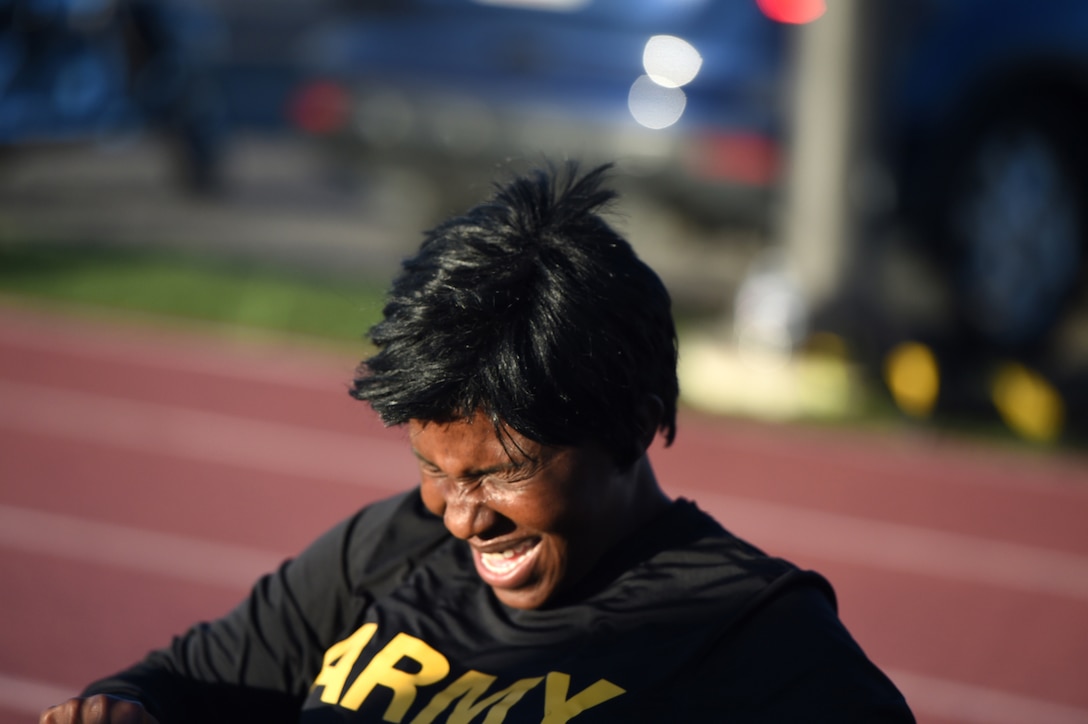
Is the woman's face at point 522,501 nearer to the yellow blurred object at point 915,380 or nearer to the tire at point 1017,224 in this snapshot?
the yellow blurred object at point 915,380

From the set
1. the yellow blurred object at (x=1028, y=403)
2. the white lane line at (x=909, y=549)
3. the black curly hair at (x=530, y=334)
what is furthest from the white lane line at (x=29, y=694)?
the yellow blurred object at (x=1028, y=403)

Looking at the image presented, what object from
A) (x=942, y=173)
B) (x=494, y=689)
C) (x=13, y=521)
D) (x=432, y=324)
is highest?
(x=942, y=173)

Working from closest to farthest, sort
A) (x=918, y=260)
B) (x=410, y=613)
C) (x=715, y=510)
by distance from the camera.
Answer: (x=410, y=613), (x=715, y=510), (x=918, y=260)

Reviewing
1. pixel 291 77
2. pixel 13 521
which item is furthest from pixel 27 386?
pixel 291 77

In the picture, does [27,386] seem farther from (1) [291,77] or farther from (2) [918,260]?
(1) [291,77]

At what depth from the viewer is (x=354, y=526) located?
86.7 inches

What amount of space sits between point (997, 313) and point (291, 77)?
555 inches

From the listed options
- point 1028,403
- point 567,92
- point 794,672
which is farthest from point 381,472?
point 794,672

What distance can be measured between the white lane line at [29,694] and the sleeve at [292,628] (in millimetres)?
2007

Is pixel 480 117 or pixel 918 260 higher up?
pixel 480 117

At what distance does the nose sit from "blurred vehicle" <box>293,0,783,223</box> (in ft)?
16.7

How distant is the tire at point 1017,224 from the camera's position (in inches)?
272

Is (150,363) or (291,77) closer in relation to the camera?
(150,363)

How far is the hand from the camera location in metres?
1.93
